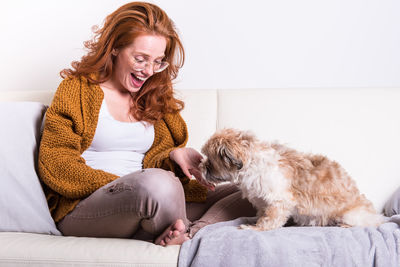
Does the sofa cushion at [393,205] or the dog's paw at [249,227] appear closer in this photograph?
the dog's paw at [249,227]

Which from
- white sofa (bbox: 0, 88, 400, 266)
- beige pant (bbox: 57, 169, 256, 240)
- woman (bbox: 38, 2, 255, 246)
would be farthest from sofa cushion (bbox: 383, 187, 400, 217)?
beige pant (bbox: 57, 169, 256, 240)

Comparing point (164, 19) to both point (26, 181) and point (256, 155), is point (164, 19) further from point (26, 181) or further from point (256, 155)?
point (26, 181)

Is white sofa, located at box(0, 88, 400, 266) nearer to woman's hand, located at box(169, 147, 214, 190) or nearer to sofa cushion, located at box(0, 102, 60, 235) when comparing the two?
woman's hand, located at box(169, 147, 214, 190)

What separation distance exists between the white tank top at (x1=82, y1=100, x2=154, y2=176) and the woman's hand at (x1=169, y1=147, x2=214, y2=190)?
23 cm

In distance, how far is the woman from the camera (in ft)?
6.17

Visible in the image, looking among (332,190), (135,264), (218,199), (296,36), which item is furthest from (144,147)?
(296,36)

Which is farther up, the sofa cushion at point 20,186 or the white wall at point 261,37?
the white wall at point 261,37

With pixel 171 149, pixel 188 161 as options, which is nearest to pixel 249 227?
pixel 188 161

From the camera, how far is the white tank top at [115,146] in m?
2.33

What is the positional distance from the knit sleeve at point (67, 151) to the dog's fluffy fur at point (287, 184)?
2.08ft

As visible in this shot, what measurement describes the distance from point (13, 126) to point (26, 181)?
13.9 inches

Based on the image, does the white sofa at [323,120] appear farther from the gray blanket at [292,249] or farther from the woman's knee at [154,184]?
the woman's knee at [154,184]

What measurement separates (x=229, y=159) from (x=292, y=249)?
0.58 meters

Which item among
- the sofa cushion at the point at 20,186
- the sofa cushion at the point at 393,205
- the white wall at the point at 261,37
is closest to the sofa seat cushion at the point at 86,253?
Result: the sofa cushion at the point at 20,186
